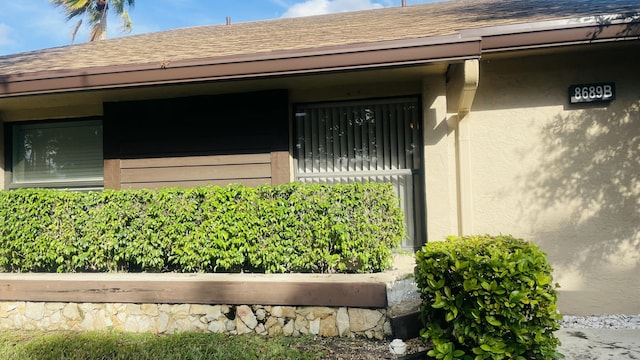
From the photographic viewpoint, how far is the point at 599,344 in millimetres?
3707

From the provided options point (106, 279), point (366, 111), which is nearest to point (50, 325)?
point (106, 279)

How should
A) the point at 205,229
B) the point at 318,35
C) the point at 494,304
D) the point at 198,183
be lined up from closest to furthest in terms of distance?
1. the point at 494,304
2. the point at 205,229
3. the point at 198,183
4. the point at 318,35

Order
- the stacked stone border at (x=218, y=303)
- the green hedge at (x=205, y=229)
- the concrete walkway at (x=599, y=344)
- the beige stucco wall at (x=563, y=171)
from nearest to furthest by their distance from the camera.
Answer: the concrete walkway at (x=599, y=344), the stacked stone border at (x=218, y=303), the green hedge at (x=205, y=229), the beige stucco wall at (x=563, y=171)

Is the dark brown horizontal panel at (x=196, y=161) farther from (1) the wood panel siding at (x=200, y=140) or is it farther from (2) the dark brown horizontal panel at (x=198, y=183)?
(2) the dark brown horizontal panel at (x=198, y=183)

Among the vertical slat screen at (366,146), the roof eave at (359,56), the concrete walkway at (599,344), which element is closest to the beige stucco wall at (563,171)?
the vertical slat screen at (366,146)

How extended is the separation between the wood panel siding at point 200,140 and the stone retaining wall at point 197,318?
171cm

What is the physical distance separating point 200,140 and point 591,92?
14.5ft

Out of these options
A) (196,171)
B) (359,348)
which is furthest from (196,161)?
(359,348)

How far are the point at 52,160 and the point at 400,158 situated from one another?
4787 mm

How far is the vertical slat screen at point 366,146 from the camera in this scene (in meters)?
5.33

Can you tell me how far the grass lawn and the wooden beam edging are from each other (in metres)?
0.34

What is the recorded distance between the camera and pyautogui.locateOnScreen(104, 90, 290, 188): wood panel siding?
5.46 metres

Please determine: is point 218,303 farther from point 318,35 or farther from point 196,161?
point 318,35

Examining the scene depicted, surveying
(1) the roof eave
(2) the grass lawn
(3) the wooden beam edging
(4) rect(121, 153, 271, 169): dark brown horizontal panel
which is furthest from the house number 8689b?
(2) the grass lawn
